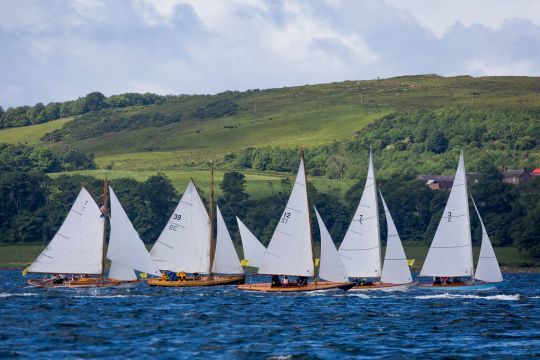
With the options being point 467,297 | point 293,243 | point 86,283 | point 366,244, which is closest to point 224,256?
point 86,283

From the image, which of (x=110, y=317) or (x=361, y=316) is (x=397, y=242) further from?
(x=110, y=317)

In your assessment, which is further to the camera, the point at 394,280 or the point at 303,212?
the point at 394,280

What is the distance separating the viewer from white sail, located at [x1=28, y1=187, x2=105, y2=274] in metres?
108

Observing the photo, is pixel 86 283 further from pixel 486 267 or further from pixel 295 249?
pixel 486 267

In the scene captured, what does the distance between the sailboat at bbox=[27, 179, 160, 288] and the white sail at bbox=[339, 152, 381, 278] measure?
16791 mm

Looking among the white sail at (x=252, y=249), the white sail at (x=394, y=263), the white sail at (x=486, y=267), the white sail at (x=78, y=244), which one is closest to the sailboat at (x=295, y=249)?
the white sail at (x=394, y=263)

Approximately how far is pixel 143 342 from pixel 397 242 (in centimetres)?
4667

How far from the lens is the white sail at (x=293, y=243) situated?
103 metres

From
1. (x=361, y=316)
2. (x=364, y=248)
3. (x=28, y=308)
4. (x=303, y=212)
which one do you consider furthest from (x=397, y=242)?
(x=28, y=308)

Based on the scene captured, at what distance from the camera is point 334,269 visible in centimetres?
10338

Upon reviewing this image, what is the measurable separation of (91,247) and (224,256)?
14583 millimetres

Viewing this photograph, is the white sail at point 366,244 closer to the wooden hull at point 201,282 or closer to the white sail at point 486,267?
the white sail at point 486,267

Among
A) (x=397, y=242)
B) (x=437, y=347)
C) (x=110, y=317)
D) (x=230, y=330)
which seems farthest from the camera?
(x=397, y=242)

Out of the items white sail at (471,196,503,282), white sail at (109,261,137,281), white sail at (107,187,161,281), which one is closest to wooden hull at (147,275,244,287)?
white sail at (109,261,137,281)
